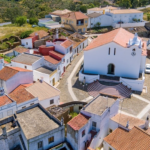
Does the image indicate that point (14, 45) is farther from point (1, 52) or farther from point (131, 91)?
point (131, 91)

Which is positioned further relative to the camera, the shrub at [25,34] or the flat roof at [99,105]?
the shrub at [25,34]

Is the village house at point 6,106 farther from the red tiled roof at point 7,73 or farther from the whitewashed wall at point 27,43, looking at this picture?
the whitewashed wall at point 27,43

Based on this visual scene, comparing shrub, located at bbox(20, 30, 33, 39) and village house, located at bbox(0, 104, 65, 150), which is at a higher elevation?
shrub, located at bbox(20, 30, 33, 39)

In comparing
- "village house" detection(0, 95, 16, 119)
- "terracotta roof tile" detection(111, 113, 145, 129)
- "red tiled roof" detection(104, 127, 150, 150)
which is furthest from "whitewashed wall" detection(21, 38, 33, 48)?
"red tiled roof" detection(104, 127, 150, 150)

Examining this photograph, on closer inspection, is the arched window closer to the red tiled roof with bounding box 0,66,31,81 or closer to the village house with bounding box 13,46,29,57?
the red tiled roof with bounding box 0,66,31,81

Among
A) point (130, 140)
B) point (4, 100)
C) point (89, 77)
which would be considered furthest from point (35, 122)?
point (89, 77)

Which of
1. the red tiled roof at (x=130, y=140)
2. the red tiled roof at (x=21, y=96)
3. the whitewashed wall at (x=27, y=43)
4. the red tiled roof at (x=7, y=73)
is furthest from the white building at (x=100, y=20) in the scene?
the red tiled roof at (x=130, y=140)
